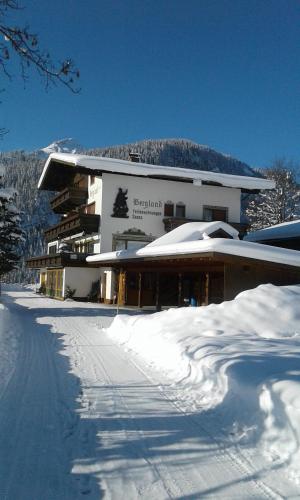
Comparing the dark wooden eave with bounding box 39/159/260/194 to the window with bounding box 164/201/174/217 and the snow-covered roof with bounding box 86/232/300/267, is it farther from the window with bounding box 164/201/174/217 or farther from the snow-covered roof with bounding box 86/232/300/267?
the snow-covered roof with bounding box 86/232/300/267

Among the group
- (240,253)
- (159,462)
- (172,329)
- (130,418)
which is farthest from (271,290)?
(159,462)

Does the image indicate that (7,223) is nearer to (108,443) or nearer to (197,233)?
(197,233)

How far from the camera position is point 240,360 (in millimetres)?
6844

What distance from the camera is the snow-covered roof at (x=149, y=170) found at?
100 ft

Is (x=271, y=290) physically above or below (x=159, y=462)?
above

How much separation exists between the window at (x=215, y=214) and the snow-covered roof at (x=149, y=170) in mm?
1919

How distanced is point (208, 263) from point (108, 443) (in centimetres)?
1455

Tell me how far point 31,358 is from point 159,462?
600 cm

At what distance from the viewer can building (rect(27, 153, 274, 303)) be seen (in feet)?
101

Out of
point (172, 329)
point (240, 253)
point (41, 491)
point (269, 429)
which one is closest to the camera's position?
point (41, 491)

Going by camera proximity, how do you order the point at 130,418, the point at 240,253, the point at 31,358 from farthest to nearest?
the point at 240,253 → the point at 31,358 → the point at 130,418

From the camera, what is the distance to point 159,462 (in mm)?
4223

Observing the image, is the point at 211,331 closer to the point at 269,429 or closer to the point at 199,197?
the point at 269,429

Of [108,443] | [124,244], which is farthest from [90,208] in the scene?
[108,443]
